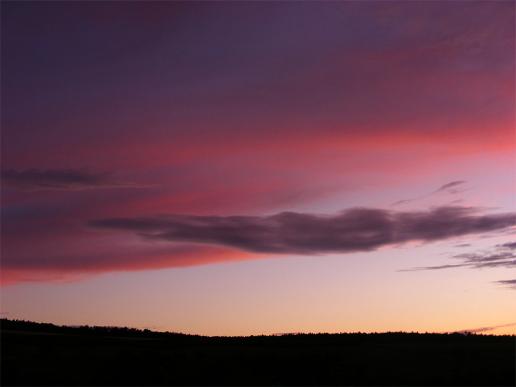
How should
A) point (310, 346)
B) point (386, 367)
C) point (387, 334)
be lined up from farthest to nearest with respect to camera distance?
point (387, 334) < point (310, 346) < point (386, 367)

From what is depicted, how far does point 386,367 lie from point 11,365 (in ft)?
68.3

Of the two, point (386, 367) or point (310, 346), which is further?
point (310, 346)

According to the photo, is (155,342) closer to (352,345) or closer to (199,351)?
(199,351)

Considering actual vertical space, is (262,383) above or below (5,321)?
below

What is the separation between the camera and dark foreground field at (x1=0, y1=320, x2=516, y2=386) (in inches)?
1389

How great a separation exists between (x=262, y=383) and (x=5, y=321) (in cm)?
3108

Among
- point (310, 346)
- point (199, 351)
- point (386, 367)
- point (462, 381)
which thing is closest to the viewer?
point (462, 381)

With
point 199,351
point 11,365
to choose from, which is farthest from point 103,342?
point 11,365

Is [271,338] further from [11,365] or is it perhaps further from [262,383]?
[11,365]

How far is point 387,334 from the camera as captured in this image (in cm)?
5559

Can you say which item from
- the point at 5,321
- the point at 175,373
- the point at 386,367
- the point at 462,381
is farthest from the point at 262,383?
the point at 5,321

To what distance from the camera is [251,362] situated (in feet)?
131

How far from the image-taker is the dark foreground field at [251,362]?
35.3 metres

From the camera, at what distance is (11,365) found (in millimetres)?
36000
